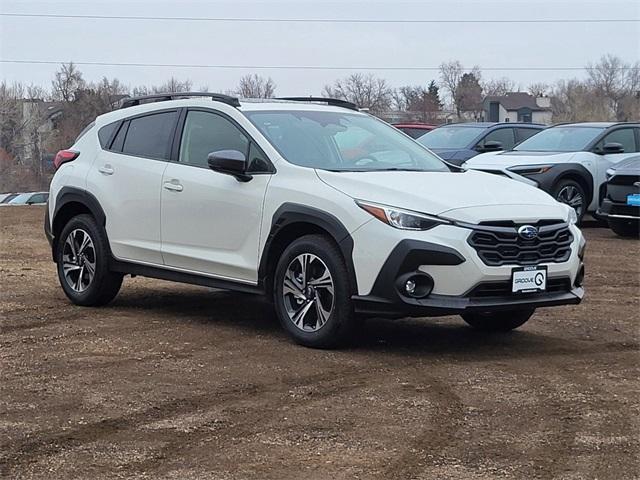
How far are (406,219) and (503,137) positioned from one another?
12.1 metres

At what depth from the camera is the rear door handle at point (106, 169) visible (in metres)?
8.86

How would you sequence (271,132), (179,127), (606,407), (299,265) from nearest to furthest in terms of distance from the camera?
(606,407)
(299,265)
(271,132)
(179,127)

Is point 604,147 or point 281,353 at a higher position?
point 604,147

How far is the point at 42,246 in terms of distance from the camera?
13.4 metres

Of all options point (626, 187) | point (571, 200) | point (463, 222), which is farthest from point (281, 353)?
point (571, 200)

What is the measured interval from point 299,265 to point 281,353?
2.03 ft

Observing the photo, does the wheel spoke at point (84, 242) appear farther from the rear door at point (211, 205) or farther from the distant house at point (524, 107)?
the distant house at point (524, 107)

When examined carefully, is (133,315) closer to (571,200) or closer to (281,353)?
(281,353)

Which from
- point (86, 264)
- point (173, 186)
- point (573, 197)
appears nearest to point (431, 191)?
point (173, 186)

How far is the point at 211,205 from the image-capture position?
311 inches

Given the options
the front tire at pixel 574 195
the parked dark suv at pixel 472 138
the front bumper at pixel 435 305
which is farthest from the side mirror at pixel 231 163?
the parked dark suv at pixel 472 138

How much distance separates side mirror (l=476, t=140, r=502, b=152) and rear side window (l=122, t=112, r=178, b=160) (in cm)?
935

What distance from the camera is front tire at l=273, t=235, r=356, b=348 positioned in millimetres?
6973

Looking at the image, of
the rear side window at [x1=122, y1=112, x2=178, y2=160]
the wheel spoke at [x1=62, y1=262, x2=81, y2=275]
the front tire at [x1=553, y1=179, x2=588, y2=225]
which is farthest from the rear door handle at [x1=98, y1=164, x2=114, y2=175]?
the front tire at [x1=553, y1=179, x2=588, y2=225]
